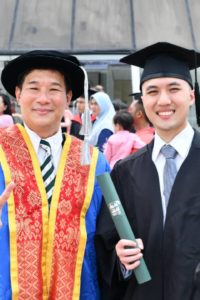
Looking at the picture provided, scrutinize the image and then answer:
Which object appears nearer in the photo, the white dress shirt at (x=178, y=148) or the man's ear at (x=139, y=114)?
the white dress shirt at (x=178, y=148)

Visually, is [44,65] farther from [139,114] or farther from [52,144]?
[139,114]

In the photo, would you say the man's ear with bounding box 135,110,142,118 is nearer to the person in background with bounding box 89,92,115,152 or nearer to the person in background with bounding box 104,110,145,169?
the person in background with bounding box 104,110,145,169

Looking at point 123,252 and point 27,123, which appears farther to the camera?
point 27,123

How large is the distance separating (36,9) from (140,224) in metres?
8.06

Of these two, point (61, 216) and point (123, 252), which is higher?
point (61, 216)

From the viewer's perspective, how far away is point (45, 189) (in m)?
2.21

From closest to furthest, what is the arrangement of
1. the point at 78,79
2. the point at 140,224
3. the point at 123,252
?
the point at 123,252 → the point at 140,224 → the point at 78,79

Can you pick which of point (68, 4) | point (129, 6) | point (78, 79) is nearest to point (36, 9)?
point (68, 4)

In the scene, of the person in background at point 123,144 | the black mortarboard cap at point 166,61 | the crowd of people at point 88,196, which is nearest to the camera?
the crowd of people at point 88,196

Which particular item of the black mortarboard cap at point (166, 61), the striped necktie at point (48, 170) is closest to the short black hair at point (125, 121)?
the black mortarboard cap at point (166, 61)

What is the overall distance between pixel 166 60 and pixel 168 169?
0.51 meters

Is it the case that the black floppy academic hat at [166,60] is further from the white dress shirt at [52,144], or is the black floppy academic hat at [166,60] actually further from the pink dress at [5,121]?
the pink dress at [5,121]

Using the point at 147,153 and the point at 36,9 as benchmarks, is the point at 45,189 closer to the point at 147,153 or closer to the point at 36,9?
the point at 147,153

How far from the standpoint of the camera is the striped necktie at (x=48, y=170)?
2.22 metres
